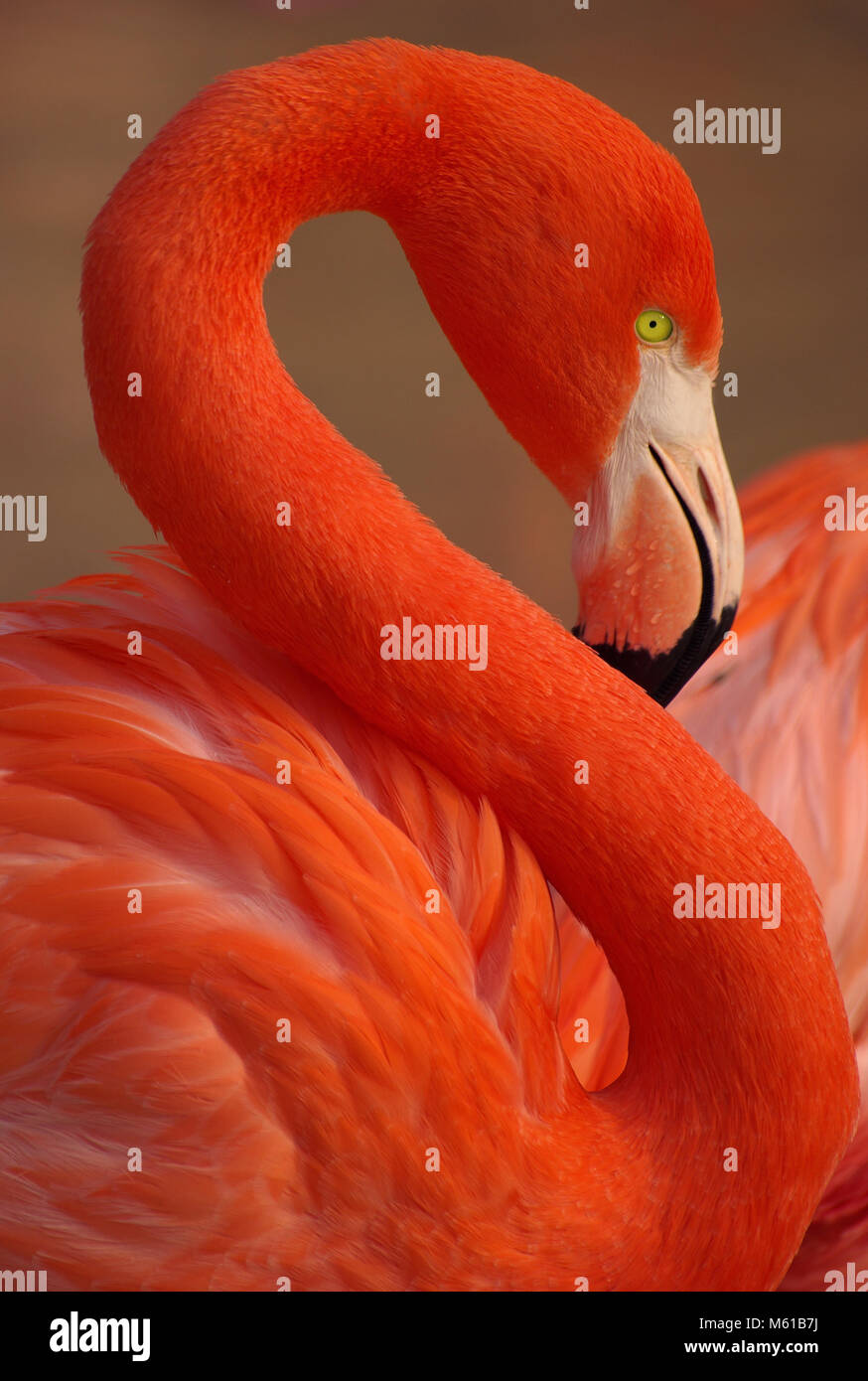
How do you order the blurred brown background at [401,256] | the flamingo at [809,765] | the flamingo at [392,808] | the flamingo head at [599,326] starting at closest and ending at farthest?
the flamingo at [392,808]
the flamingo head at [599,326]
the flamingo at [809,765]
the blurred brown background at [401,256]

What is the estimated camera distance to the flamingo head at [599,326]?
44.9 inches

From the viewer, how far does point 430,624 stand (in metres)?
1.12

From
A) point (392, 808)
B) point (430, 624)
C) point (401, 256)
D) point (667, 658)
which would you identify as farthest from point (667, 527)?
point (401, 256)

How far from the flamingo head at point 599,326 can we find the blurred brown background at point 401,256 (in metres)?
1.60

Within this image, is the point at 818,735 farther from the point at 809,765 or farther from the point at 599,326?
the point at 599,326

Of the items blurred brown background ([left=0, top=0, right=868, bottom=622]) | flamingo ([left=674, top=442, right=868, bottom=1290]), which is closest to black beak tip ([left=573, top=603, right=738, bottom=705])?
flamingo ([left=674, top=442, right=868, bottom=1290])

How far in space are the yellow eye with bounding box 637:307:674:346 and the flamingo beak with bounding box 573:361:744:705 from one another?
2cm

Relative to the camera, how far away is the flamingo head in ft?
3.74

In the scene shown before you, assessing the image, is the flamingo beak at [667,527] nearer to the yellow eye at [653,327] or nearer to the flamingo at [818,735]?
the yellow eye at [653,327]

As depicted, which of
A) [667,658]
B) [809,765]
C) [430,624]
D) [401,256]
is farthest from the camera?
[401,256]

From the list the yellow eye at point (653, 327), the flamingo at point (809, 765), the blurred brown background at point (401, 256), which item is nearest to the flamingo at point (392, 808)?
the yellow eye at point (653, 327)

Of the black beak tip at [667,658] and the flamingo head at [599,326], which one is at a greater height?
the flamingo head at [599,326]

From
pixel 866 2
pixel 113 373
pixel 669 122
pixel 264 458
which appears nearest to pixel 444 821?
pixel 264 458

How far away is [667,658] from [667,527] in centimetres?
13
